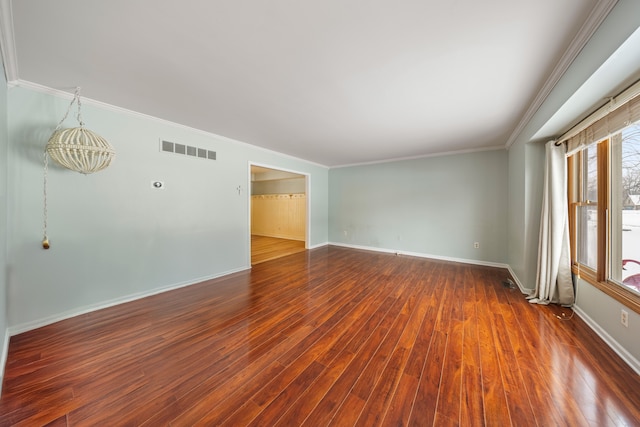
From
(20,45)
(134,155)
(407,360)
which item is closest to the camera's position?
(20,45)

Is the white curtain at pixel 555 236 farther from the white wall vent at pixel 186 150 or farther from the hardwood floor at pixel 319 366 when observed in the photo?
the white wall vent at pixel 186 150

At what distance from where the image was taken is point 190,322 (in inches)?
89.9

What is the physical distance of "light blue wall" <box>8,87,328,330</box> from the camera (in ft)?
6.89

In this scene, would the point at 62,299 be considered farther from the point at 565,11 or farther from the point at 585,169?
the point at 585,169

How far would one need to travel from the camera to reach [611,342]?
1849 millimetres

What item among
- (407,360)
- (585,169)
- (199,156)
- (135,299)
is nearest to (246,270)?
(135,299)

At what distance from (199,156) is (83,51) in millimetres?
1790

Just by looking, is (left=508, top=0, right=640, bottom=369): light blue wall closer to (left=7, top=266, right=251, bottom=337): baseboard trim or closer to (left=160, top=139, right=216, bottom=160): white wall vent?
(left=160, top=139, right=216, bottom=160): white wall vent

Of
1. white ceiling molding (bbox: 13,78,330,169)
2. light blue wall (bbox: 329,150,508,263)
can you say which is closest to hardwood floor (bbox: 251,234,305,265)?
light blue wall (bbox: 329,150,508,263)

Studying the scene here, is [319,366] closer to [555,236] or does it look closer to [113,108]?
[555,236]

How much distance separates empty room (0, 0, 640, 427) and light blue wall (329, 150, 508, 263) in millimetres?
583

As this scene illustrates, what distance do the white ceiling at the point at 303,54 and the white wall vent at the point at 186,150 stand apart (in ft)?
1.32

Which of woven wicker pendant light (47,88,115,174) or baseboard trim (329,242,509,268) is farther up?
woven wicker pendant light (47,88,115,174)

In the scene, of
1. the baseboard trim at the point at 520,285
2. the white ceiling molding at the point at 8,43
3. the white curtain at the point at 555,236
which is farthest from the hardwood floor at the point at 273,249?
the white curtain at the point at 555,236
